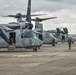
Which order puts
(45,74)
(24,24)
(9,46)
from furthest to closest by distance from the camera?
(24,24), (9,46), (45,74)

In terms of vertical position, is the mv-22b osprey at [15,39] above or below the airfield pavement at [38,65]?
above

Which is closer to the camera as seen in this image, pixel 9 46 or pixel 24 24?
pixel 9 46

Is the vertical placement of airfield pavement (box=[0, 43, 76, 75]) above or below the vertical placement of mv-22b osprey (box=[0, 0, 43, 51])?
below

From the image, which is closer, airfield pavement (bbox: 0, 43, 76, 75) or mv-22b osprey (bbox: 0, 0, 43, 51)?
airfield pavement (bbox: 0, 43, 76, 75)

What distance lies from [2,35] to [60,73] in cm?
2173

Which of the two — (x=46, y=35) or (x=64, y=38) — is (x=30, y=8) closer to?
(x=46, y=35)

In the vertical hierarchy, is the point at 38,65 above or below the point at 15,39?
below

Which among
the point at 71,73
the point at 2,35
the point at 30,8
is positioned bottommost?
the point at 71,73

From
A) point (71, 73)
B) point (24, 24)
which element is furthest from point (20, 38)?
point (71, 73)

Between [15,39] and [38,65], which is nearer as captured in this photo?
[38,65]

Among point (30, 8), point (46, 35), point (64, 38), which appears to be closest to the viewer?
point (30, 8)

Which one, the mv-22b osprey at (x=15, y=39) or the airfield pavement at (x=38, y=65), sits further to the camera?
the mv-22b osprey at (x=15, y=39)

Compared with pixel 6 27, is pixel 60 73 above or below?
below

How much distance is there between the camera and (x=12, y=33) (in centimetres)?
3528
